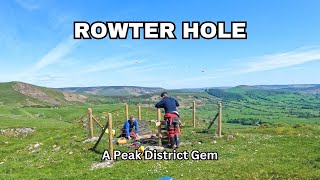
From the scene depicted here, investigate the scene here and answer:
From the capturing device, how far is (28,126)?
222ft

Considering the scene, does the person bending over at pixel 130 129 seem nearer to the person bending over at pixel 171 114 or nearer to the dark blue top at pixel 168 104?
the person bending over at pixel 171 114

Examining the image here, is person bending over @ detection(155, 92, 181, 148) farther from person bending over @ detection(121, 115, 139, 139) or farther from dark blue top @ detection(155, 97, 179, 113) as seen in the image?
person bending over @ detection(121, 115, 139, 139)

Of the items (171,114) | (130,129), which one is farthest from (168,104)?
(130,129)

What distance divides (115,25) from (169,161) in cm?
1924

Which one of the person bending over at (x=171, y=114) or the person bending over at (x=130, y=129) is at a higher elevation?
the person bending over at (x=171, y=114)

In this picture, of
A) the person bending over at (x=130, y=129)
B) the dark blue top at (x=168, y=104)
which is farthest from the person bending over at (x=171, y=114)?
the person bending over at (x=130, y=129)

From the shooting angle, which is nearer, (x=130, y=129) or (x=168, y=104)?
(x=168, y=104)

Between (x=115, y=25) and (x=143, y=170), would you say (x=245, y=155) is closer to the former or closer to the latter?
Result: (x=143, y=170)

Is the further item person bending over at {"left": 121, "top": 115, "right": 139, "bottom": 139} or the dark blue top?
person bending over at {"left": 121, "top": 115, "right": 139, "bottom": 139}

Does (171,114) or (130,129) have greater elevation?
(171,114)

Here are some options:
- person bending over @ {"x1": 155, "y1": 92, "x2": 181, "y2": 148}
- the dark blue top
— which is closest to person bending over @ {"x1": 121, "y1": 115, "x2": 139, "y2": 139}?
person bending over @ {"x1": 155, "y1": 92, "x2": 181, "y2": 148}

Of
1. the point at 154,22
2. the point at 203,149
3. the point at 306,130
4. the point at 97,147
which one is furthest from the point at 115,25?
the point at 306,130

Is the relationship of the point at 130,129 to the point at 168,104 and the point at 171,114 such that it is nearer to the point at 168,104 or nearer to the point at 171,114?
the point at 171,114

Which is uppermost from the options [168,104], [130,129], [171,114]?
[168,104]
